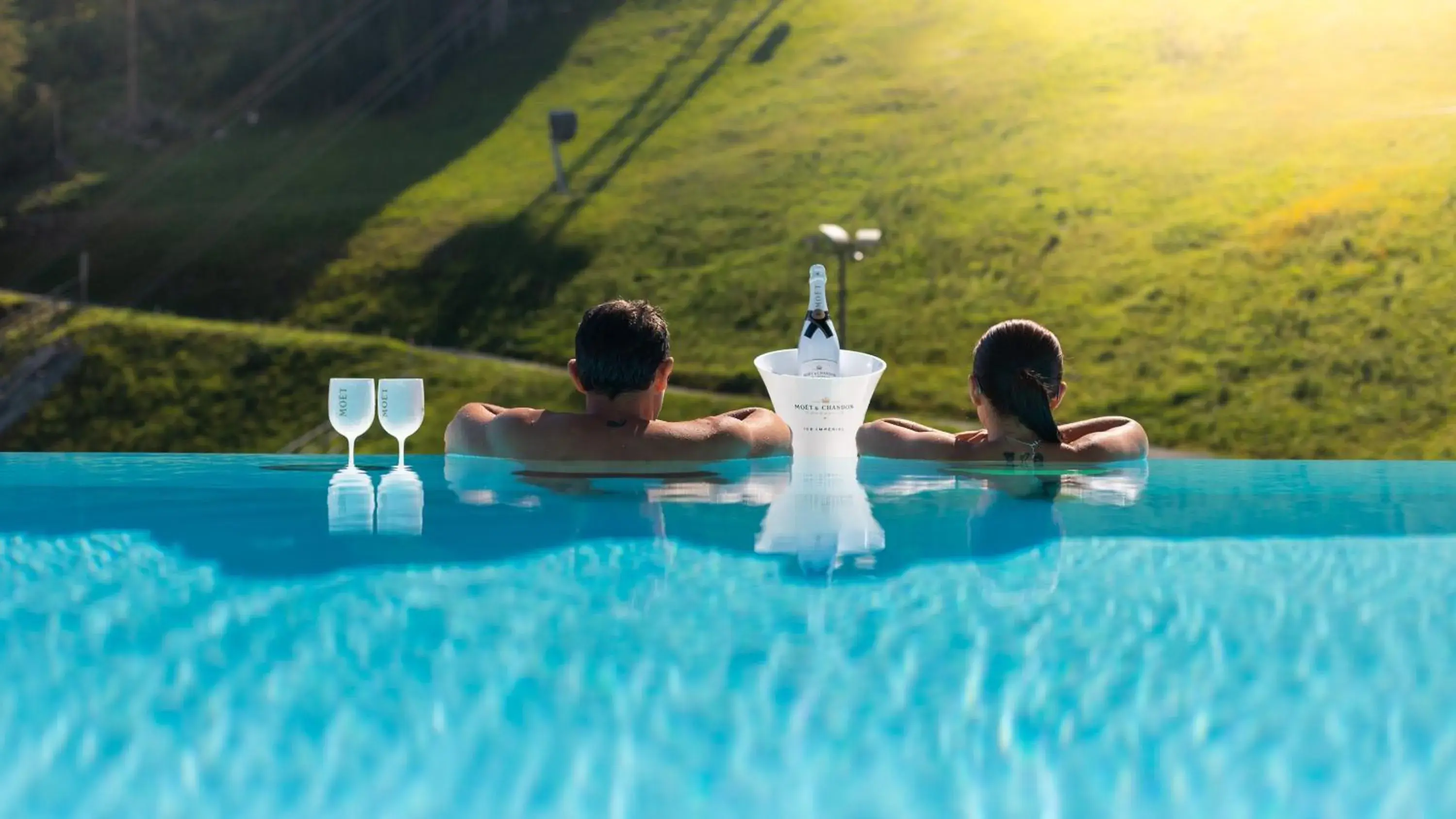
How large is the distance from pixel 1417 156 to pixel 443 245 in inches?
754

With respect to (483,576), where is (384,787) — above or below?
below

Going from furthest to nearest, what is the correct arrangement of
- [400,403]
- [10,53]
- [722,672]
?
1. [10,53]
2. [400,403]
3. [722,672]

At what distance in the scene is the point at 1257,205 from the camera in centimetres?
2270

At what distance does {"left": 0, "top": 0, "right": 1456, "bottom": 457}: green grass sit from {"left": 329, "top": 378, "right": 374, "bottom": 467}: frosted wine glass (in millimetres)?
16861

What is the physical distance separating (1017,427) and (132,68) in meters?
29.3

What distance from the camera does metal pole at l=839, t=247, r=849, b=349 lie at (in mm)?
17266

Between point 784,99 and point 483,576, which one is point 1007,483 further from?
point 784,99

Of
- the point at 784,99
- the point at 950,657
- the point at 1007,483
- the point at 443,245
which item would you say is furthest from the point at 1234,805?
the point at 784,99

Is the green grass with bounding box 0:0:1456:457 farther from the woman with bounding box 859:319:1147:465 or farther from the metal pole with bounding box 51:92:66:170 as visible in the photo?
the woman with bounding box 859:319:1147:465

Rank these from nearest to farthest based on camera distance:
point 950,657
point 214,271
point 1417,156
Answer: point 950,657, point 1417,156, point 214,271

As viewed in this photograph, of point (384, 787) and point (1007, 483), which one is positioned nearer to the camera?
point (384, 787)

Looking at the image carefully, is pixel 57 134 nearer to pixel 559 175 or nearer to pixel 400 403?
pixel 559 175

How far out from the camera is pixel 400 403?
13.5ft

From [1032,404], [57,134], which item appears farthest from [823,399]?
[57,134]
